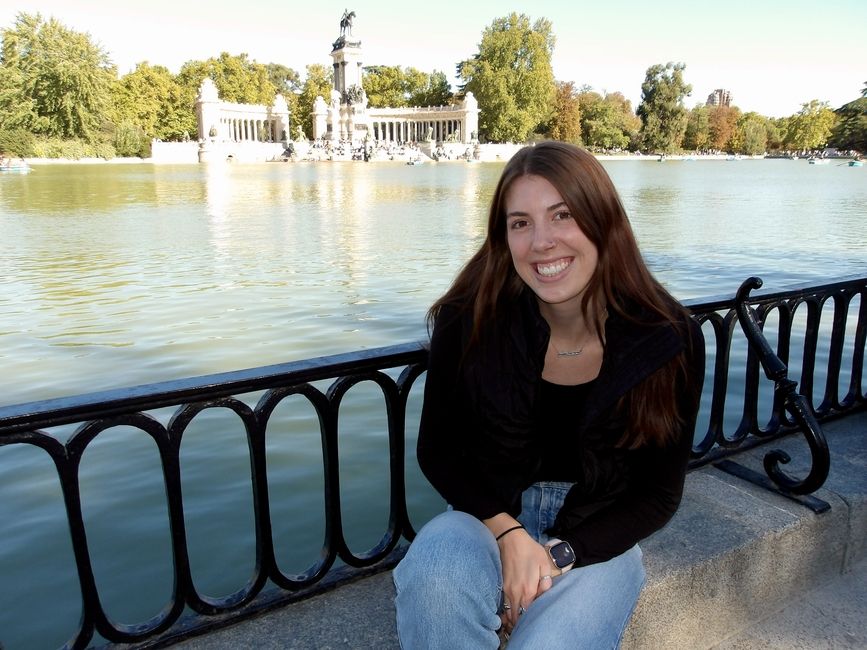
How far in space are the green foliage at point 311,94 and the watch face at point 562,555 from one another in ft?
302

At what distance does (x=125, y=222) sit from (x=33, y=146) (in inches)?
1534

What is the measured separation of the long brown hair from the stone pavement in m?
0.61

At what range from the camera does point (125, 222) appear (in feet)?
60.8

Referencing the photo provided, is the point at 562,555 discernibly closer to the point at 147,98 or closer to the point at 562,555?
the point at 562,555

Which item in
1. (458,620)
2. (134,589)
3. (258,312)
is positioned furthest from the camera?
(258,312)

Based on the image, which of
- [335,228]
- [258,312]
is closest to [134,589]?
[258,312]

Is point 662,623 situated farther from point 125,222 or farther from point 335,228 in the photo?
point 125,222

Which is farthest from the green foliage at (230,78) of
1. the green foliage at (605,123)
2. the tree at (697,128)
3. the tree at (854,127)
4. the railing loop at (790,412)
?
the railing loop at (790,412)

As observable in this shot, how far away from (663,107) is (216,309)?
8552 centimetres

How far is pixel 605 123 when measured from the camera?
93.1 m

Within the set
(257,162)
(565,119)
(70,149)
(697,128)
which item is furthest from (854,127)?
(70,149)

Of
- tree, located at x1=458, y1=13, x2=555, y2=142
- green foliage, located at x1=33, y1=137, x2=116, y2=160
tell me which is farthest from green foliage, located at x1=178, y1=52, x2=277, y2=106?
green foliage, located at x1=33, y1=137, x2=116, y2=160

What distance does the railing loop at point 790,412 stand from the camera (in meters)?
2.39

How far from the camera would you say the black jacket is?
1.75m
